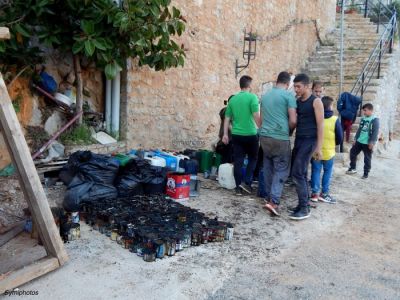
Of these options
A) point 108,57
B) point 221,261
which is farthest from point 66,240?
point 108,57

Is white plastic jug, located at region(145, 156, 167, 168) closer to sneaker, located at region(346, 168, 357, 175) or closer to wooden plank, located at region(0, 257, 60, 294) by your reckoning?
wooden plank, located at region(0, 257, 60, 294)

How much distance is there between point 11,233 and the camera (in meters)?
3.47

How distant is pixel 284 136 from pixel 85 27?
244 cm

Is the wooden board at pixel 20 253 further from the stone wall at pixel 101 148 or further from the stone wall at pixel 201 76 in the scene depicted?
the stone wall at pixel 201 76

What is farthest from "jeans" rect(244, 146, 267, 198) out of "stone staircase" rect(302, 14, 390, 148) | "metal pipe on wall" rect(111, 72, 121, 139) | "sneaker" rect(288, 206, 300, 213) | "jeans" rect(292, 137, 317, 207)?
"stone staircase" rect(302, 14, 390, 148)

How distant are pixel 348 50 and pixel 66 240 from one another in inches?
397

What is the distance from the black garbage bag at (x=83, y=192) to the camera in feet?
13.0

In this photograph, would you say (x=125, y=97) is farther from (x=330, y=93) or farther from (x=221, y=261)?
(x=330, y=93)

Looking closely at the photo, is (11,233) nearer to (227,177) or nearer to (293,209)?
(227,177)

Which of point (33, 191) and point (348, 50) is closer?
point (33, 191)

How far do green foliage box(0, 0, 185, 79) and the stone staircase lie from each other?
608cm

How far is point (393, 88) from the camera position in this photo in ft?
36.6

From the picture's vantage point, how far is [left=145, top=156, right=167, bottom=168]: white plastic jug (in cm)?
516

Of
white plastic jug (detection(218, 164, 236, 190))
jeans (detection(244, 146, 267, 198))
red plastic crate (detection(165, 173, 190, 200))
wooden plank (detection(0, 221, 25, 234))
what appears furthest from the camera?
white plastic jug (detection(218, 164, 236, 190))
